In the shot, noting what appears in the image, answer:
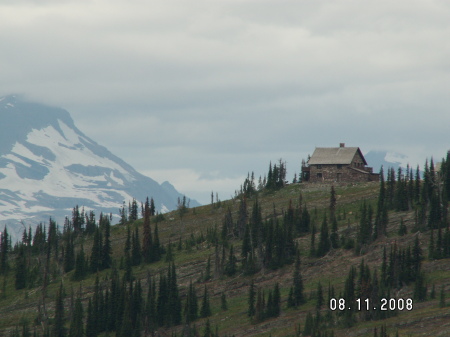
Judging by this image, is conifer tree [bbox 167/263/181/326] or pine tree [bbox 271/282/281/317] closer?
pine tree [bbox 271/282/281/317]

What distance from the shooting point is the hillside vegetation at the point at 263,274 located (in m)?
118

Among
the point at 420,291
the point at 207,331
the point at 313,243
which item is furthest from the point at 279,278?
the point at 420,291

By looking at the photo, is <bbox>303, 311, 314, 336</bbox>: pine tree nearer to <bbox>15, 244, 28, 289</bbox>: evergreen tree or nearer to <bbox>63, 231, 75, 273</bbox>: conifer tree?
<bbox>15, 244, 28, 289</bbox>: evergreen tree

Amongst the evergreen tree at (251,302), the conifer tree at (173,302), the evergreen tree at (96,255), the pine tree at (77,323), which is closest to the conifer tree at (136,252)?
the evergreen tree at (96,255)

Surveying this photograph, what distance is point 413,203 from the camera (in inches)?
6432

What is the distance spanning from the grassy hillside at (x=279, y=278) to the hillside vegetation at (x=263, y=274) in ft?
0.90

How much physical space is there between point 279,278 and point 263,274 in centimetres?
423

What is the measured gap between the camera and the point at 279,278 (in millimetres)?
144750

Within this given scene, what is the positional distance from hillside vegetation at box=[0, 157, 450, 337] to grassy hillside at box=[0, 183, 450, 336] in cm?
27

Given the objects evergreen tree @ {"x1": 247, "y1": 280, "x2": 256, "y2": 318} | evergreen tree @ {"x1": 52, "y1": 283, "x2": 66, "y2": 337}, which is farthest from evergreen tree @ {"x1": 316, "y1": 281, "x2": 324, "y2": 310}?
evergreen tree @ {"x1": 52, "y1": 283, "x2": 66, "y2": 337}

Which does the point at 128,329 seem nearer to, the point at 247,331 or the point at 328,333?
the point at 247,331

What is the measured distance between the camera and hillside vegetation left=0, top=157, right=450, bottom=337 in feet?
388

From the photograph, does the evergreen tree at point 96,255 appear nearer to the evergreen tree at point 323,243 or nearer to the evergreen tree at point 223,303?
the evergreen tree at point 223,303

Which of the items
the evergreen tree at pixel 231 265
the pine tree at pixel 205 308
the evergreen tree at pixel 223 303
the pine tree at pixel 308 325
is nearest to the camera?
the pine tree at pixel 308 325
